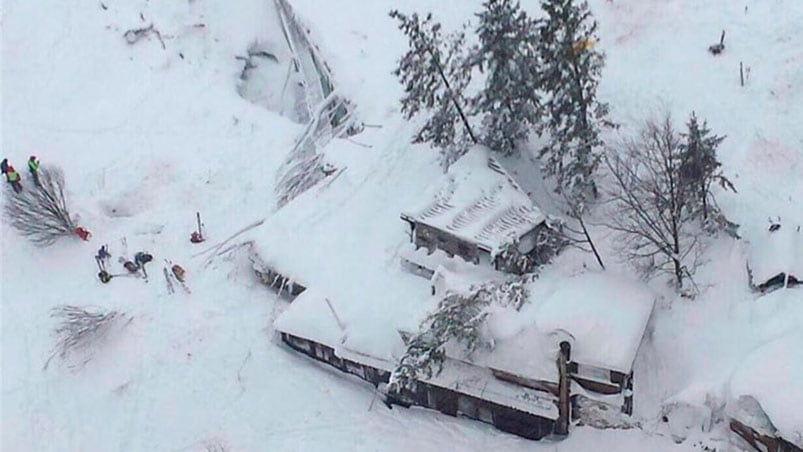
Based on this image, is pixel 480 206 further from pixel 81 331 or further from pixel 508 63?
pixel 81 331

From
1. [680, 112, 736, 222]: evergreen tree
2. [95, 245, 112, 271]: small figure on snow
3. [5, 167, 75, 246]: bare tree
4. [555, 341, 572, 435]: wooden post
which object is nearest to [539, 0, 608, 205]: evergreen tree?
[680, 112, 736, 222]: evergreen tree

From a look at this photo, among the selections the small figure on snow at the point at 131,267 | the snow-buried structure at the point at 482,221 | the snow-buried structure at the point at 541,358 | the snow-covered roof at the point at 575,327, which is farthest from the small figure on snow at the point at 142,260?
the snow-covered roof at the point at 575,327

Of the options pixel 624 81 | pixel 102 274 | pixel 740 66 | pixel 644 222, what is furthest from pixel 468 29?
pixel 102 274

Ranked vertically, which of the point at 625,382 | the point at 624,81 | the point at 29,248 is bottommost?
the point at 625,382

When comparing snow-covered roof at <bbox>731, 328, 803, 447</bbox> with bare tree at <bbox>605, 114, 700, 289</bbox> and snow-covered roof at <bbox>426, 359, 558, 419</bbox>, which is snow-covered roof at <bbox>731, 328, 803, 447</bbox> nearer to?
bare tree at <bbox>605, 114, 700, 289</bbox>

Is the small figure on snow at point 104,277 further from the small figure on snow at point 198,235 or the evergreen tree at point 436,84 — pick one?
the evergreen tree at point 436,84

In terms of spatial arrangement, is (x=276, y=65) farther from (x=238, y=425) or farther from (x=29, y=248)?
(x=238, y=425)

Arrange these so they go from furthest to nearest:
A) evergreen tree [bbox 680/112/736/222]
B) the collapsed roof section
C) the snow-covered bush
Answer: the collapsed roof section → evergreen tree [bbox 680/112/736/222] → the snow-covered bush
